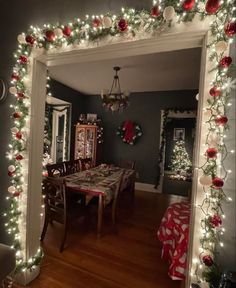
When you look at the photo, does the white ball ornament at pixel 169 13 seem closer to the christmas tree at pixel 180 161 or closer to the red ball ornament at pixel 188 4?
the red ball ornament at pixel 188 4

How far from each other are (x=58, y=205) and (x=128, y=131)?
11.6ft

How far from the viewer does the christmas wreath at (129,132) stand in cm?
577

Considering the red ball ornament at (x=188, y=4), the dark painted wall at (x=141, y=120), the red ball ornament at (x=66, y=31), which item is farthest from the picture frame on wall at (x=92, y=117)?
the red ball ornament at (x=188, y=4)

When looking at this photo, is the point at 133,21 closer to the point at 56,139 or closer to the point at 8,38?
the point at 8,38

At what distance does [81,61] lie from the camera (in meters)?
A: 1.90

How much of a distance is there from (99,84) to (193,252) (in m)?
4.51

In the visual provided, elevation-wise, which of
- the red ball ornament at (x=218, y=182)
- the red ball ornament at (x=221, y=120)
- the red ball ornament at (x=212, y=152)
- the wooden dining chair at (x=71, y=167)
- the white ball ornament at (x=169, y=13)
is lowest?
the wooden dining chair at (x=71, y=167)

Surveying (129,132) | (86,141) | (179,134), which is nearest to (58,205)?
(86,141)

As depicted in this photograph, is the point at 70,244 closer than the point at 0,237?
No

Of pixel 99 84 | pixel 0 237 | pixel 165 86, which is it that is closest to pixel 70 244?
pixel 0 237

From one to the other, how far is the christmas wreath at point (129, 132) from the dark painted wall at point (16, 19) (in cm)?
396

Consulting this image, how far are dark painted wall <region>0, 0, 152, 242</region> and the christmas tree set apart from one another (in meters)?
4.28

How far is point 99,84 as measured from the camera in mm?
5172

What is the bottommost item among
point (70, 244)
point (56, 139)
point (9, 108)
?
point (70, 244)
